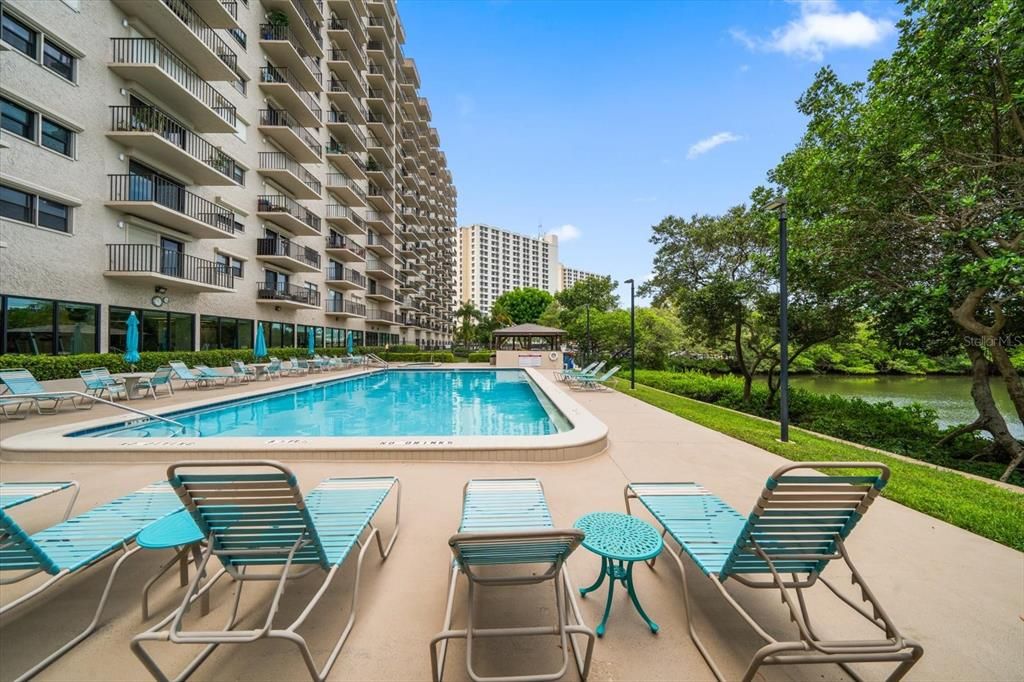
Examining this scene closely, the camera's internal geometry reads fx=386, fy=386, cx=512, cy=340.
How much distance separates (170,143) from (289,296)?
9279 mm

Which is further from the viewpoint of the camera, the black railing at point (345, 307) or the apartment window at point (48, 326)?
the black railing at point (345, 307)

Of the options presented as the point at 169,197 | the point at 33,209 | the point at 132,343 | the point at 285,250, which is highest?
the point at 169,197

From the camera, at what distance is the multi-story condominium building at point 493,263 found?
120250mm

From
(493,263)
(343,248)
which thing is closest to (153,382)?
(343,248)

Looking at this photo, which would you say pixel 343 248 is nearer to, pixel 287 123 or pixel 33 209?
pixel 287 123

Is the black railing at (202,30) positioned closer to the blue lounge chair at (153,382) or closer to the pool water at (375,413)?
the blue lounge chair at (153,382)

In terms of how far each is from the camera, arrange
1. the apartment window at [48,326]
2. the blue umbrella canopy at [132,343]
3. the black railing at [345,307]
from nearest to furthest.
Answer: the apartment window at [48,326] → the blue umbrella canopy at [132,343] → the black railing at [345,307]

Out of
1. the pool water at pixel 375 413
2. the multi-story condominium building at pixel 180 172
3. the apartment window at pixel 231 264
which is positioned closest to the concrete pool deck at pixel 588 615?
the pool water at pixel 375 413

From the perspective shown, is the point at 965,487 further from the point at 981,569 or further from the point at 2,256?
the point at 2,256

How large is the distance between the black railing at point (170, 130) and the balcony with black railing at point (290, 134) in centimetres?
396

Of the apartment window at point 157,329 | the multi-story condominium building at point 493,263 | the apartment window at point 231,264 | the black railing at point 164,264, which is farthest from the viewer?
the multi-story condominium building at point 493,263

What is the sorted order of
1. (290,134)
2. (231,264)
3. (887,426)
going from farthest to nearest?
(290,134) < (231,264) < (887,426)

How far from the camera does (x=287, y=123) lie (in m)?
22.6

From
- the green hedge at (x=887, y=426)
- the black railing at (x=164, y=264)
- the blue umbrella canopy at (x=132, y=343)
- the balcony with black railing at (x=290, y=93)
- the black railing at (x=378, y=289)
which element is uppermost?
the balcony with black railing at (x=290, y=93)
